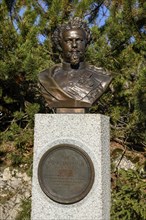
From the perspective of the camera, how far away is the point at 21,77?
536 cm

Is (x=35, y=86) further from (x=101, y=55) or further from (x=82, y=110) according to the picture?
(x=82, y=110)

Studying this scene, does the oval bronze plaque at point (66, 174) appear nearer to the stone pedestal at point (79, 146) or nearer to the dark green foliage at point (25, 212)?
the stone pedestal at point (79, 146)

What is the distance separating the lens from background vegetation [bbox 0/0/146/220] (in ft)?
16.1

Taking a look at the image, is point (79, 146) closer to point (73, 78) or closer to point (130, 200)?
point (73, 78)

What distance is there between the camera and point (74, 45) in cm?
338

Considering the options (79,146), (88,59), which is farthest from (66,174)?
(88,59)

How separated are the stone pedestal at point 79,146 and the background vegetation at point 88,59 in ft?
4.67

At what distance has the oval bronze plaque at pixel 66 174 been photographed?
3131 mm

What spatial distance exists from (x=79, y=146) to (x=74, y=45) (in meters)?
0.85

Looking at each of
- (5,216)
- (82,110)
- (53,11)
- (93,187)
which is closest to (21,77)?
(53,11)

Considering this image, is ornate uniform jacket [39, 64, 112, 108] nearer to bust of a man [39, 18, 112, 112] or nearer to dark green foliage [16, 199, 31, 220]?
bust of a man [39, 18, 112, 112]

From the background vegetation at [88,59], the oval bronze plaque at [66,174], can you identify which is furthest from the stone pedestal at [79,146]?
the background vegetation at [88,59]

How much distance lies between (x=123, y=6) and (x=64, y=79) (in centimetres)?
215

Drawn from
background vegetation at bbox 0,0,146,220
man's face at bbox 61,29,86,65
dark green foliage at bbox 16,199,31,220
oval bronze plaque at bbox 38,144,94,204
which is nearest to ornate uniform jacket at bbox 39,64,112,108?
man's face at bbox 61,29,86,65
